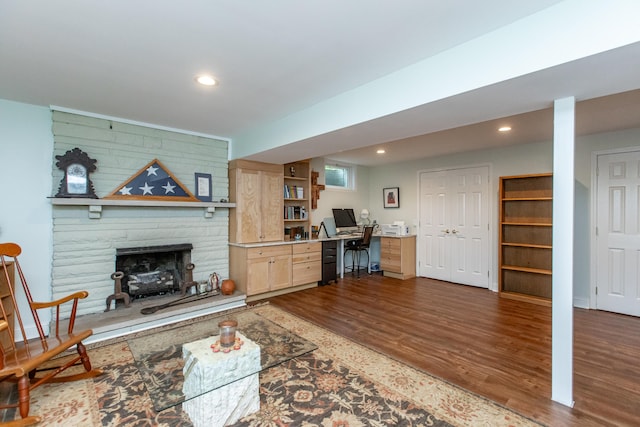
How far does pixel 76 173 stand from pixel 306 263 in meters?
3.24

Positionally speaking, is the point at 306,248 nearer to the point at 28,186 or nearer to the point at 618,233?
the point at 28,186

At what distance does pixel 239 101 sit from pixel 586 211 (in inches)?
191

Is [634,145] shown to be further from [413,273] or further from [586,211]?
[413,273]

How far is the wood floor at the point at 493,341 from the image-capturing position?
205 centimetres

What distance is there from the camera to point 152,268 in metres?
3.92

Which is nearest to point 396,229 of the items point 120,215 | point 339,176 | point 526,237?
point 339,176

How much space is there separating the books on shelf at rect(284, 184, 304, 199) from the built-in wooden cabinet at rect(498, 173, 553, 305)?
3.28 metres

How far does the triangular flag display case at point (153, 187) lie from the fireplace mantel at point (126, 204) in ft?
0.33

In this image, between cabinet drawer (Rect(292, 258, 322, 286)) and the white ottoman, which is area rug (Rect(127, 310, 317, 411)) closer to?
the white ottoman

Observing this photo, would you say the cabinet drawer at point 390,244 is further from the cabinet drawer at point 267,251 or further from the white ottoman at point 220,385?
the white ottoman at point 220,385

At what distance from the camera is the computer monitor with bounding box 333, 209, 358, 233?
6.06 meters

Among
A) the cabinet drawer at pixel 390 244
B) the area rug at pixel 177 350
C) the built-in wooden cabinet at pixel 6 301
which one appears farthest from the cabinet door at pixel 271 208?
the built-in wooden cabinet at pixel 6 301

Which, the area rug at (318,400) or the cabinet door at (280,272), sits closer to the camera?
the area rug at (318,400)

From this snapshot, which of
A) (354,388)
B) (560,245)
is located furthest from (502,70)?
(354,388)
